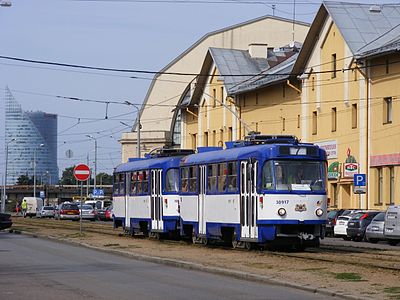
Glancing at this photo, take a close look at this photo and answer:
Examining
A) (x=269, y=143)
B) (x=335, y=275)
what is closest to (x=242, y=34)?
(x=269, y=143)

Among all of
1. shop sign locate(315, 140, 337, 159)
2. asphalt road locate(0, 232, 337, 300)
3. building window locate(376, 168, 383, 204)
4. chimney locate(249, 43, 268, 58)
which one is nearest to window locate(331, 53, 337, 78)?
shop sign locate(315, 140, 337, 159)

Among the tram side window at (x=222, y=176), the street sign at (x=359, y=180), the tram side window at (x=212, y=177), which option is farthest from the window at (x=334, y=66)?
the tram side window at (x=222, y=176)

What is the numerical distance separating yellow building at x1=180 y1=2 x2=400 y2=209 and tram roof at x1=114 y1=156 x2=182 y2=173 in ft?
48.9

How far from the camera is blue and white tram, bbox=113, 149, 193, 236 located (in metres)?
34.9

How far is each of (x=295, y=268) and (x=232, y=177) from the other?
27.1 ft

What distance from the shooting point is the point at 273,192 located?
26.3 metres

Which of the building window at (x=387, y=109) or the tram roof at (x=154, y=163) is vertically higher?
the building window at (x=387, y=109)

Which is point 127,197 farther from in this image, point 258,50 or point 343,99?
point 258,50

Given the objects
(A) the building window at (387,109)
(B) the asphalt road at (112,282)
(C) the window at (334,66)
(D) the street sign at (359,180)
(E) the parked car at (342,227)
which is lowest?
(B) the asphalt road at (112,282)

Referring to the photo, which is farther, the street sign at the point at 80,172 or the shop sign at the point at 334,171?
the shop sign at the point at 334,171

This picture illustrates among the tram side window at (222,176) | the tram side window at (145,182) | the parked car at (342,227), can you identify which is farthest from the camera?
the parked car at (342,227)

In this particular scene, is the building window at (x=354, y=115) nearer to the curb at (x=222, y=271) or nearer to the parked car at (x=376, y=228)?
the parked car at (x=376, y=228)

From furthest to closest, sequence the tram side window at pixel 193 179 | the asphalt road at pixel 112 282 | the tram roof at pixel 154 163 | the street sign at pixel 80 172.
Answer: the street sign at pixel 80 172, the tram roof at pixel 154 163, the tram side window at pixel 193 179, the asphalt road at pixel 112 282

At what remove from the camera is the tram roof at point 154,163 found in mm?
35094
